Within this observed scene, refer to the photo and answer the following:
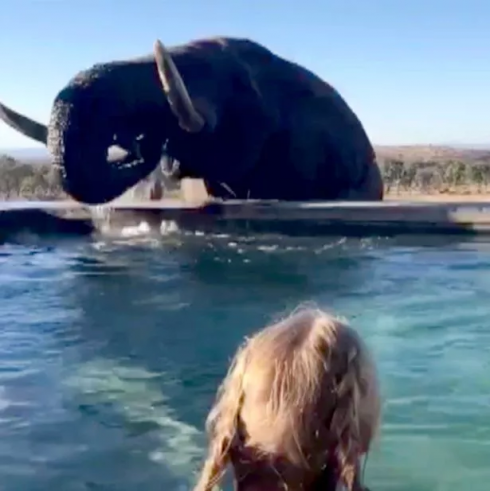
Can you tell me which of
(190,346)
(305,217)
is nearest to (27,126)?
(305,217)

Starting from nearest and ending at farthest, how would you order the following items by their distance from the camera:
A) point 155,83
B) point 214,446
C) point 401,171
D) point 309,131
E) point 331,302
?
point 214,446 → point 331,302 → point 155,83 → point 309,131 → point 401,171

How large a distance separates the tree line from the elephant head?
10.1 m

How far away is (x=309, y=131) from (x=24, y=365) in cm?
815

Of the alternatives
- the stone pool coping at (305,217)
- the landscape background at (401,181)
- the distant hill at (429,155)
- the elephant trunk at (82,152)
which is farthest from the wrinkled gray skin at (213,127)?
the distant hill at (429,155)

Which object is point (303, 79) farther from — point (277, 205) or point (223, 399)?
point (223, 399)

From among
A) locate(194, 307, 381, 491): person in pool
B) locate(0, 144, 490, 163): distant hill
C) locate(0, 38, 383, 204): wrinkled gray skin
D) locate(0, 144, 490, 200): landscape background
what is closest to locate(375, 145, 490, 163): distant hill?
locate(0, 144, 490, 163): distant hill

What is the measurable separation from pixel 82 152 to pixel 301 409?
9504mm

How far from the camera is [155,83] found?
11711mm

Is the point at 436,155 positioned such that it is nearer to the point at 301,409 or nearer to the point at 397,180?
the point at 397,180

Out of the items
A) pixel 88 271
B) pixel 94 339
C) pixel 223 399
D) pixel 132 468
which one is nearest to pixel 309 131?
pixel 88 271

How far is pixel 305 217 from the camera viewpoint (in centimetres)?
1192

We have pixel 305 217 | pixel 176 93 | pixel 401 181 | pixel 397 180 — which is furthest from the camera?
pixel 397 180

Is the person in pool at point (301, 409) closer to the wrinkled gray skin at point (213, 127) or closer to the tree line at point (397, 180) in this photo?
the wrinkled gray skin at point (213, 127)

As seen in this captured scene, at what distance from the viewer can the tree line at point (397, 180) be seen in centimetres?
2575
